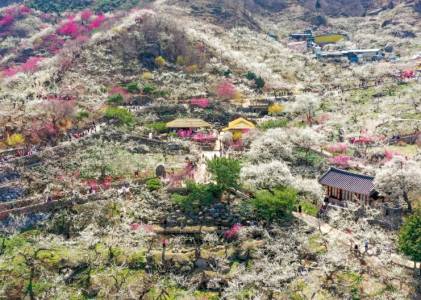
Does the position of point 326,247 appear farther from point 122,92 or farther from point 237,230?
point 122,92

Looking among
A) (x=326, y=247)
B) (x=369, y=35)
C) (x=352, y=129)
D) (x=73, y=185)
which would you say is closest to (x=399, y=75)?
(x=352, y=129)

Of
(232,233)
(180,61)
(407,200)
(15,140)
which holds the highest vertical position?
(180,61)

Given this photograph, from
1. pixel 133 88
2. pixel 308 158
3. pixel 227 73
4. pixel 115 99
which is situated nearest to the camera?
pixel 308 158

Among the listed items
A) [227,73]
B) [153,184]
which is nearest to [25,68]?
[227,73]

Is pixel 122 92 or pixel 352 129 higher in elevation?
pixel 122 92

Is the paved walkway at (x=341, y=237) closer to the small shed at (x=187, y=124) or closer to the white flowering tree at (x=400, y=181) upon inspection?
the white flowering tree at (x=400, y=181)

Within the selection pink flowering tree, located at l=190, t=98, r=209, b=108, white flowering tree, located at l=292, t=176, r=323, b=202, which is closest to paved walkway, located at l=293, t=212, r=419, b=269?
white flowering tree, located at l=292, t=176, r=323, b=202

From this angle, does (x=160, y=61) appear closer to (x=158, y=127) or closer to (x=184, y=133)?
(x=158, y=127)

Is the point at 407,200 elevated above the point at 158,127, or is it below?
below

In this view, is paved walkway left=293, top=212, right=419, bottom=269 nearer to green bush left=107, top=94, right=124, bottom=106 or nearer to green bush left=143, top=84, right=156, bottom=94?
green bush left=107, top=94, right=124, bottom=106
